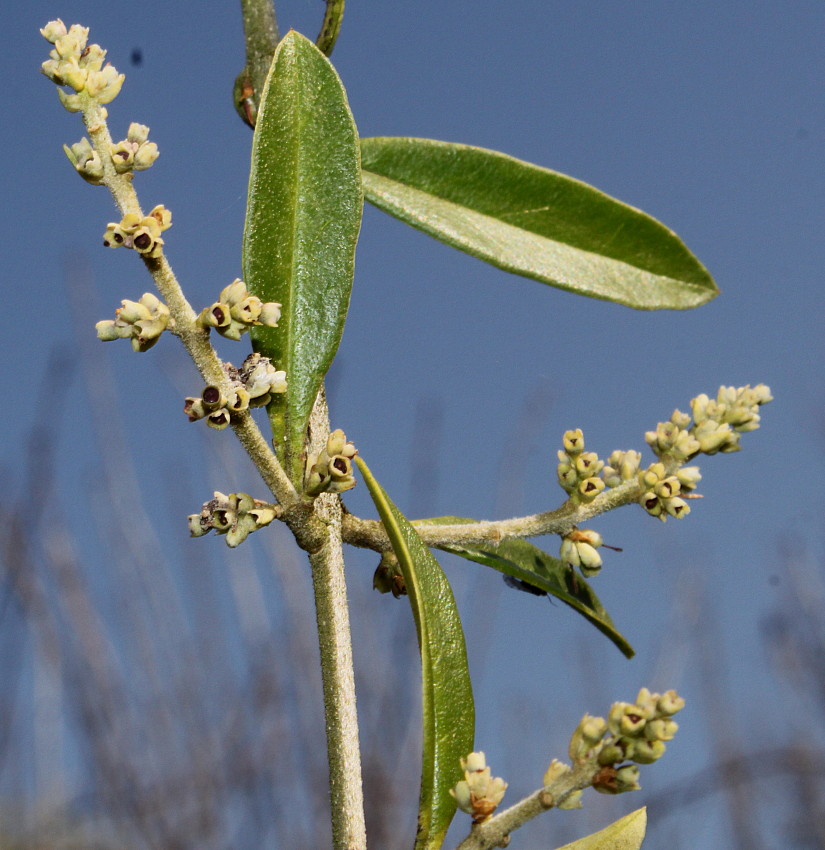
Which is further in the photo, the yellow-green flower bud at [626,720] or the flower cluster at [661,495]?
the flower cluster at [661,495]

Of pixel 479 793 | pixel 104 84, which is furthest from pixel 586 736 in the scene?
pixel 104 84

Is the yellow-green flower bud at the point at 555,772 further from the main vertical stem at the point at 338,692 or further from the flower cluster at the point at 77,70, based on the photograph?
the flower cluster at the point at 77,70

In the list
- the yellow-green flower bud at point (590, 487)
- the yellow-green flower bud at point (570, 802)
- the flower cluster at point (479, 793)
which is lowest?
the yellow-green flower bud at point (570, 802)

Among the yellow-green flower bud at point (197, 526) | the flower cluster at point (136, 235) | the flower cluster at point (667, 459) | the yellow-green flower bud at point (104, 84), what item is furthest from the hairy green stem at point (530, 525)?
the yellow-green flower bud at point (104, 84)

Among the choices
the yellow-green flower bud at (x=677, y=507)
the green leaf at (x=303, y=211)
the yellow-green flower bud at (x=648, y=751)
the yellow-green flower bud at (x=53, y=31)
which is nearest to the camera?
the yellow-green flower bud at (x=648, y=751)

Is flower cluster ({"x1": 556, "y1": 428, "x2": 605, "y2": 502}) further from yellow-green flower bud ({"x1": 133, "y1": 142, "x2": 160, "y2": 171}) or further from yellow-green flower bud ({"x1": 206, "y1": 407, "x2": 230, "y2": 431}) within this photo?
yellow-green flower bud ({"x1": 133, "y1": 142, "x2": 160, "y2": 171})

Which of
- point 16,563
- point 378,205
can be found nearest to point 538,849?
point 16,563

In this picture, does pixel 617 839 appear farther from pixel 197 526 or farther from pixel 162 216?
pixel 162 216
